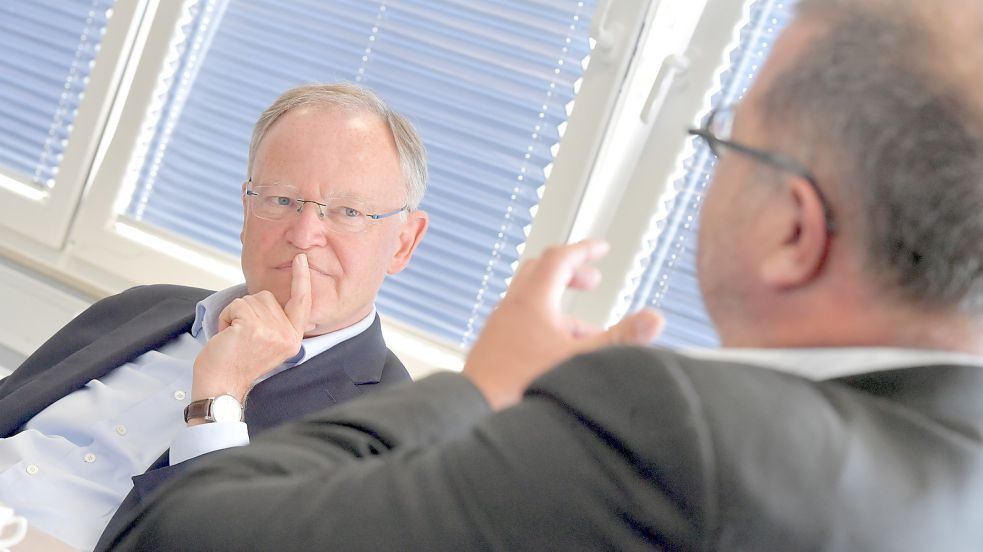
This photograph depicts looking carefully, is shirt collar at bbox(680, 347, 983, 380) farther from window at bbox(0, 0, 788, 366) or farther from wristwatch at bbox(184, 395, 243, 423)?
window at bbox(0, 0, 788, 366)

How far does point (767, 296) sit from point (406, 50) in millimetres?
2077

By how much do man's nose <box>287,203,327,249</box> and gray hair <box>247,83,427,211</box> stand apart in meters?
0.20

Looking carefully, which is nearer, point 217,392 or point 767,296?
point 767,296

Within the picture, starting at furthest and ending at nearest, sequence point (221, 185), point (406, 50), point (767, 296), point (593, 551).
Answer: point (221, 185) < point (406, 50) < point (767, 296) < point (593, 551)

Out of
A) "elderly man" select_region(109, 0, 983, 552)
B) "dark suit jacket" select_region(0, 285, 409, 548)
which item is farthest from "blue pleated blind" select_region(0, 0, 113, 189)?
"elderly man" select_region(109, 0, 983, 552)

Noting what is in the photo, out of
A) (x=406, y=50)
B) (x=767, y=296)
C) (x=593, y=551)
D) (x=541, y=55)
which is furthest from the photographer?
(x=406, y=50)

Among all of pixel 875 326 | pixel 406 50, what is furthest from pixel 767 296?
pixel 406 50

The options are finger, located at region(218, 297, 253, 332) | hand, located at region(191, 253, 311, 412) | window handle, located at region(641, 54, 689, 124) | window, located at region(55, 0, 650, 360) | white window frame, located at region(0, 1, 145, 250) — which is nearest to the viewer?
hand, located at region(191, 253, 311, 412)

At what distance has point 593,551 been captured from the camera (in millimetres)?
605

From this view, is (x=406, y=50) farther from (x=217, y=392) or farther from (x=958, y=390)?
(x=958, y=390)

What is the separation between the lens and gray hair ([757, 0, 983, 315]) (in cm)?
63

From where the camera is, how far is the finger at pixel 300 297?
1.86m

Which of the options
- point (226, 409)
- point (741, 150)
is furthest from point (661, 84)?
point (741, 150)

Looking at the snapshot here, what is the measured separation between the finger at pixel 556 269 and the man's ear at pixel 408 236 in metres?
1.33
